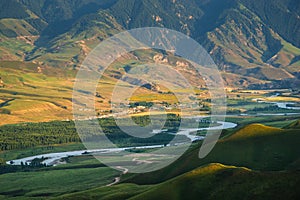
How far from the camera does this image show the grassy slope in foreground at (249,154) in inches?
5064

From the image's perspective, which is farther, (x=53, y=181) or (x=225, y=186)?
(x=53, y=181)

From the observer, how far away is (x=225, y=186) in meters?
96.5

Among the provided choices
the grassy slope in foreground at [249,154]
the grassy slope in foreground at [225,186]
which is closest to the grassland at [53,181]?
the grassy slope in foreground at [249,154]

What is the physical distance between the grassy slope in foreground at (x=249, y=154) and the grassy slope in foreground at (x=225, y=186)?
24674 mm

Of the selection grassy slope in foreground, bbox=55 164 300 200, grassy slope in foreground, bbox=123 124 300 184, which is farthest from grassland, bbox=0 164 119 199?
grassy slope in foreground, bbox=55 164 300 200

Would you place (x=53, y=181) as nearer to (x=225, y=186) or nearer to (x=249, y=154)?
(x=249, y=154)

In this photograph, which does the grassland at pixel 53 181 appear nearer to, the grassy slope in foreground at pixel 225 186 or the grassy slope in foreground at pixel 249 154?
the grassy slope in foreground at pixel 249 154

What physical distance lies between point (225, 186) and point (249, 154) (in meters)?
39.0

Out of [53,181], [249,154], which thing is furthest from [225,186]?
[53,181]

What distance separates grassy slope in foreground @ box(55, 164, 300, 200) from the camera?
289 ft

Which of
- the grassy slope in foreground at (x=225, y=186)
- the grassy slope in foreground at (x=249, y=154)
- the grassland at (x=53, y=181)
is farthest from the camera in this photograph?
the grassland at (x=53, y=181)

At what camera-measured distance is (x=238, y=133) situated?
477 ft

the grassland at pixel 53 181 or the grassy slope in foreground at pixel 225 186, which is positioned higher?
the grassland at pixel 53 181

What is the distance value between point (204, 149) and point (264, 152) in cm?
1657
